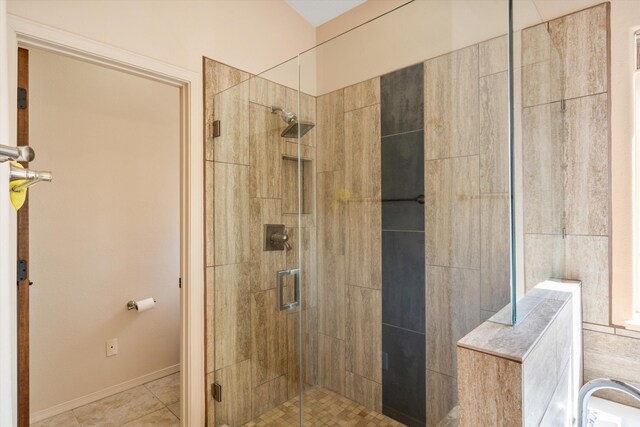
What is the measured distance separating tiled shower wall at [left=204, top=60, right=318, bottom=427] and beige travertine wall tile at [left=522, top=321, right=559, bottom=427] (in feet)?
2.99

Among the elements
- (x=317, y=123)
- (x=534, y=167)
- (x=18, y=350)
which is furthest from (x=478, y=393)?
(x=18, y=350)

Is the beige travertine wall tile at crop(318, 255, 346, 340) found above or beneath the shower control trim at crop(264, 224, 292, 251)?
beneath

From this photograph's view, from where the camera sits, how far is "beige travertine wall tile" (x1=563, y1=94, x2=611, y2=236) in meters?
1.43

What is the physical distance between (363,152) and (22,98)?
1.64 metres

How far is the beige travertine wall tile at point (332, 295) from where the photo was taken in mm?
1440

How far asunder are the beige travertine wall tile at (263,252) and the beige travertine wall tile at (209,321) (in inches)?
10.5

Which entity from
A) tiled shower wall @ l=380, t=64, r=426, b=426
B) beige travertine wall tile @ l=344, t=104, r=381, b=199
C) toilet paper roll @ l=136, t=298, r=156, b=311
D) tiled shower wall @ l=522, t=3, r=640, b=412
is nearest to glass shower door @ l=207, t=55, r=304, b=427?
beige travertine wall tile @ l=344, t=104, r=381, b=199

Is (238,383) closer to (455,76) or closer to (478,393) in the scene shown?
(478,393)

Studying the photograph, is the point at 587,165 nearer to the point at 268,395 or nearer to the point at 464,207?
the point at 464,207

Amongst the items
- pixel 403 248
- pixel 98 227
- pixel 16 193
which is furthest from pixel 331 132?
pixel 98 227

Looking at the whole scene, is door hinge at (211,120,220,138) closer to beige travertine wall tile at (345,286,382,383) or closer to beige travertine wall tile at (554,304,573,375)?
beige travertine wall tile at (345,286,382,383)

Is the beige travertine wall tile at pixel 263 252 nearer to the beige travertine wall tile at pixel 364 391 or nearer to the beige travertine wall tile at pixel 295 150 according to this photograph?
the beige travertine wall tile at pixel 295 150

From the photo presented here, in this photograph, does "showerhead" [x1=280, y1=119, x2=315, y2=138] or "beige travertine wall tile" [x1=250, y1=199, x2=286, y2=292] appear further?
"beige travertine wall tile" [x1=250, y1=199, x2=286, y2=292]

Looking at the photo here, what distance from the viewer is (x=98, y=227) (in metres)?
2.43
